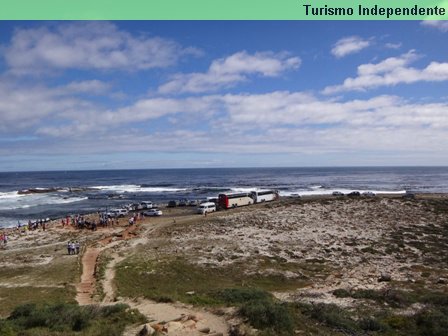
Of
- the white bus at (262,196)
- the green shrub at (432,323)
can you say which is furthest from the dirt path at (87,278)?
the white bus at (262,196)

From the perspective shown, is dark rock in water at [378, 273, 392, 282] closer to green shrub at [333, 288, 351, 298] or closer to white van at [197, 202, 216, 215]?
green shrub at [333, 288, 351, 298]

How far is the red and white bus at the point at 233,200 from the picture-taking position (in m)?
73.6

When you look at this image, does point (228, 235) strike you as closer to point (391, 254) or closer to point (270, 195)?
point (391, 254)

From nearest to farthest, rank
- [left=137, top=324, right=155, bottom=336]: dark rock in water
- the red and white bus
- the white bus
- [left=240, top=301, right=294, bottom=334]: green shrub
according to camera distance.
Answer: [left=137, top=324, right=155, bottom=336]: dark rock in water, [left=240, top=301, right=294, bottom=334]: green shrub, the red and white bus, the white bus

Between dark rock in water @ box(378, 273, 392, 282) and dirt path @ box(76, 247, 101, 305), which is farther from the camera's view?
dark rock in water @ box(378, 273, 392, 282)

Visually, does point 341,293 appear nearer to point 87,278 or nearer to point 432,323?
point 432,323

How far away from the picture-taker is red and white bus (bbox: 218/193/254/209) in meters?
73.6

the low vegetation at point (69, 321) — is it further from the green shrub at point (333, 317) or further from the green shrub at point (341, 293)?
the green shrub at point (341, 293)

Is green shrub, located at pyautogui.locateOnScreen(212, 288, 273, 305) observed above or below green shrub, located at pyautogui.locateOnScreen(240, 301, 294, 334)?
below

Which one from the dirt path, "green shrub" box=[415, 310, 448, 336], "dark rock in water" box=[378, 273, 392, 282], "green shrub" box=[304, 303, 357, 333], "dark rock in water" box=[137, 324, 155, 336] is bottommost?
"dark rock in water" box=[378, 273, 392, 282]

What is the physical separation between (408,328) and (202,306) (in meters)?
9.27

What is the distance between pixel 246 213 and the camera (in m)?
60.2

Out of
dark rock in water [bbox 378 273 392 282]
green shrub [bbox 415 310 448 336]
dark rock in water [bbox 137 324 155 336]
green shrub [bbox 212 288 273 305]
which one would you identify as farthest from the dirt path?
dark rock in water [bbox 378 273 392 282]

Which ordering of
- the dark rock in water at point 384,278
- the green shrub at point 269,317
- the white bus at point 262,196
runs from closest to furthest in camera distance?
the green shrub at point 269,317, the dark rock in water at point 384,278, the white bus at point 262,196
